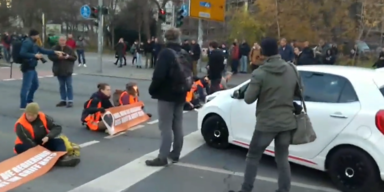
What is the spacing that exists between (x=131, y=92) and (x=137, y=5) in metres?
44.4

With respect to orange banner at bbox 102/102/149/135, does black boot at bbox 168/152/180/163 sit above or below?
below

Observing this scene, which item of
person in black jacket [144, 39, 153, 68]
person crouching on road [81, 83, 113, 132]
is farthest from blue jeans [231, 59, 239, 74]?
person crouching on road [81, 83, 113, 132]

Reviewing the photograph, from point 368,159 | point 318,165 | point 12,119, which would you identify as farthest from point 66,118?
point 368,159

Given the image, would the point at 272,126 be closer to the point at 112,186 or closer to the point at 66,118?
the point at 112,186

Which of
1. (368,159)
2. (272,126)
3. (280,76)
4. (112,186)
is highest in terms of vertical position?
(280,76)

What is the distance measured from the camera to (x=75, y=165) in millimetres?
7094

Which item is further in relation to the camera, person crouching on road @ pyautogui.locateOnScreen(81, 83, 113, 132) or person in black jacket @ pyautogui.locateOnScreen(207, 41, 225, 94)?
person in black jacket @ pyautogui.locateOnScreen(207, 41, 225, 94)

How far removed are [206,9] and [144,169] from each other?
1744 cm

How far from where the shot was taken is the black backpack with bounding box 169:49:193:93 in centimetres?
661

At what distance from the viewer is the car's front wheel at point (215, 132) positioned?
8.09 meters

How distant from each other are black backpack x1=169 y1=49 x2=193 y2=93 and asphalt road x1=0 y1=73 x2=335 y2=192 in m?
1.12

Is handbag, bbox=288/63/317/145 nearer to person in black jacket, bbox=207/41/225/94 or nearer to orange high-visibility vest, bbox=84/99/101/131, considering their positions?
orange high-visibility vest, bbox=84/99/101/131

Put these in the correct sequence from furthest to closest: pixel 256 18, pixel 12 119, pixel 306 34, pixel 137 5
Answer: pixel 137 5, pixel 256 18, pixel 306 34, pixel 12 119

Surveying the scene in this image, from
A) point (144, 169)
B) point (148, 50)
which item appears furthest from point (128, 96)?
point (148, 50)
